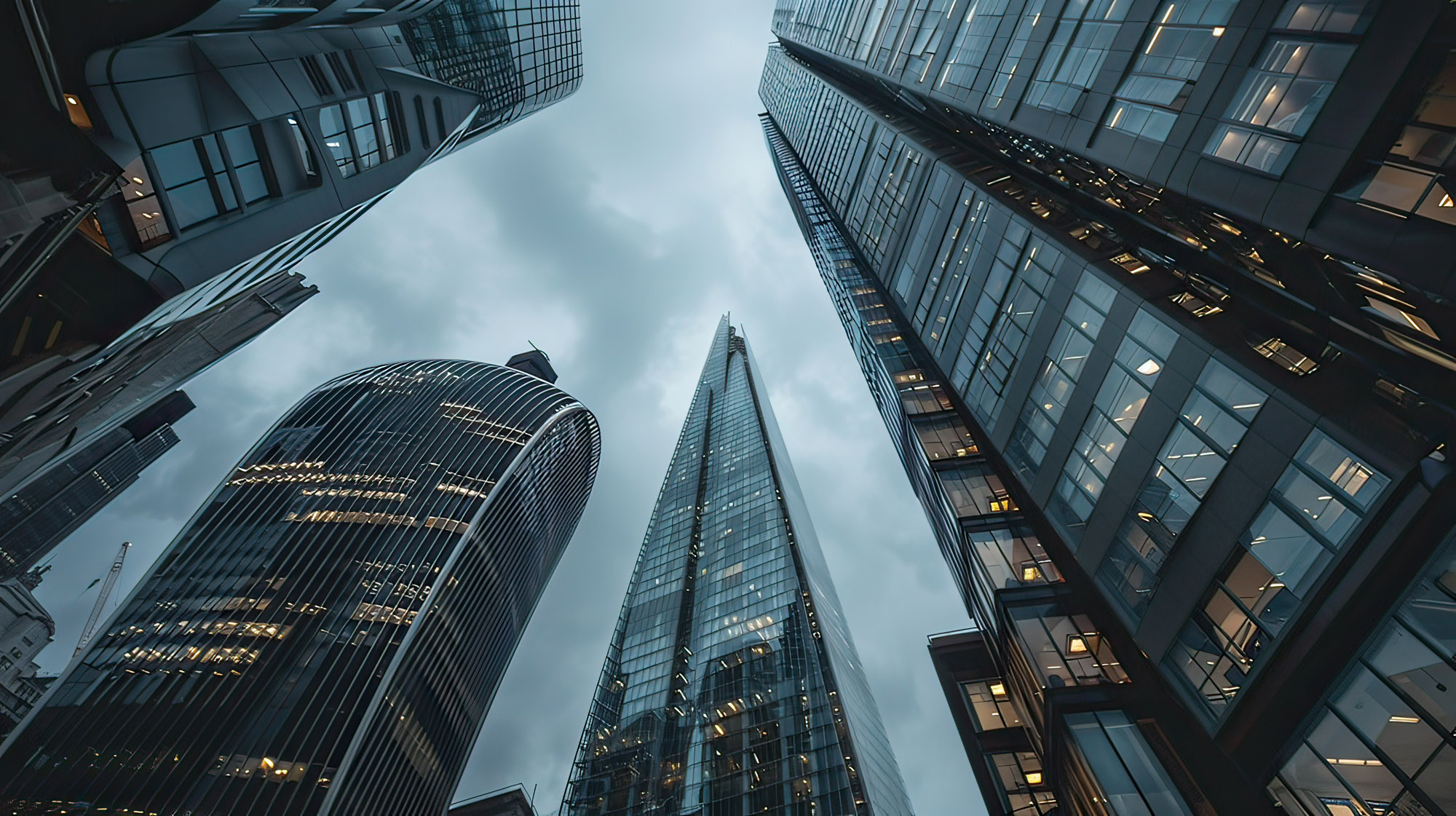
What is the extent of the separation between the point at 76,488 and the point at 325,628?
3934 inches

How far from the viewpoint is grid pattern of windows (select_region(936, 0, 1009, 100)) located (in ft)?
114

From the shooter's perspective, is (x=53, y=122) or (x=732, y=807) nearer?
(x=53, y=122)

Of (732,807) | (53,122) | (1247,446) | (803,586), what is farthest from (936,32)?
(732,807)

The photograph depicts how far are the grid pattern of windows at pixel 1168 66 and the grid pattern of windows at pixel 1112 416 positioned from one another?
286 inches

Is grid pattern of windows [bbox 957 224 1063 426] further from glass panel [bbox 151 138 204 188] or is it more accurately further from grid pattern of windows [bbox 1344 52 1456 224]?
glass panel [bbox 151 138 204 188]

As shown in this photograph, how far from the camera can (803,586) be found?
6794 cm

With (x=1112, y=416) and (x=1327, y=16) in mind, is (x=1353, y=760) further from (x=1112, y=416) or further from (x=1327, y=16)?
(x=1327, y=16)

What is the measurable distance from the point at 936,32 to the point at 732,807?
62.0 metres

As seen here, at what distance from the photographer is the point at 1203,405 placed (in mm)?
19391

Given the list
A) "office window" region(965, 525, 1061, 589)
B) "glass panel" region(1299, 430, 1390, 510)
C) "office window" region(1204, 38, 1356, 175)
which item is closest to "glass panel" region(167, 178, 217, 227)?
"office window" region(1204, 38, 1356, 175)

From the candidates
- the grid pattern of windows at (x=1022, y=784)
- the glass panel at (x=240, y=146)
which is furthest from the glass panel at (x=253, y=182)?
the grid pattern of windows at (x=1022, y=784)

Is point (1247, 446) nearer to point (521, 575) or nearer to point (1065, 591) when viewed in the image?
point (1065, 591)

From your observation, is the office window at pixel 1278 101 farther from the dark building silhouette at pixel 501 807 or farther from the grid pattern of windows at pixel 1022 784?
the dark building silhouette at pixel 501 807

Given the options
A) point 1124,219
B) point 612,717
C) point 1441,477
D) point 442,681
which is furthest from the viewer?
point 442,681
